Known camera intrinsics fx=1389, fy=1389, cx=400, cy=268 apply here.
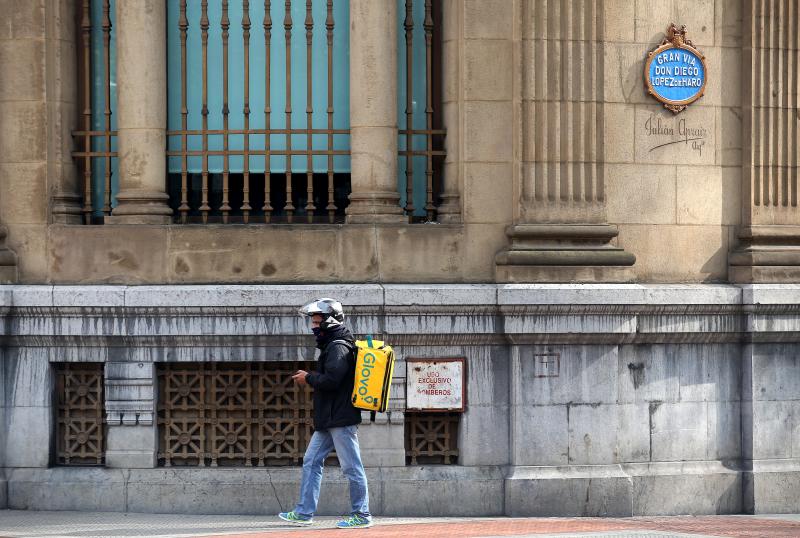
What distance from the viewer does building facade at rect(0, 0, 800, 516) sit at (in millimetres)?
12727

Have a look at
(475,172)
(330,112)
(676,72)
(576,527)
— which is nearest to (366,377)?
(576,527)

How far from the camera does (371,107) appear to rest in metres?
13.0

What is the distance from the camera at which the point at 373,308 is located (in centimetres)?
1269

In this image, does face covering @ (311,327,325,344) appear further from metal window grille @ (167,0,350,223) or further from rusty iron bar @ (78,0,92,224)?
rusty iron bar @ (78,0,92,224)

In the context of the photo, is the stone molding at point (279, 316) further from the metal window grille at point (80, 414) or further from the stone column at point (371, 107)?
the stone column at point (371, 107)

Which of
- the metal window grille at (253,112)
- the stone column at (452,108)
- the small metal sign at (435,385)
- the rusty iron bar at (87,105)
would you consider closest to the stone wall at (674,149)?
the stone column at (452,108)

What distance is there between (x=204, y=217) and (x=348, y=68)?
6.52ft

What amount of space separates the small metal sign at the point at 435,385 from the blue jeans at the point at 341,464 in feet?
4.00

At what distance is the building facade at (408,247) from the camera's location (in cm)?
1273

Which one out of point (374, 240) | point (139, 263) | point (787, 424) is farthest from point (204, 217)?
point (787, 424)

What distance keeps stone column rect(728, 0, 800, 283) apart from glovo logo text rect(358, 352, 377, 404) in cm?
410

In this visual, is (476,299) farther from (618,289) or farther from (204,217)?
(204,217)

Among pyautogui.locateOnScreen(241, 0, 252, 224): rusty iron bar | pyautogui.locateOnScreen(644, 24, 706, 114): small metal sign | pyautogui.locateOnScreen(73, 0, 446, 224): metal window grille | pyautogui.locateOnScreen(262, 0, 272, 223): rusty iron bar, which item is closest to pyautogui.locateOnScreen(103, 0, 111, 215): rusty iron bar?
pyautogui.locateOnScreen(73, 0, 446, 224): metal window grille
